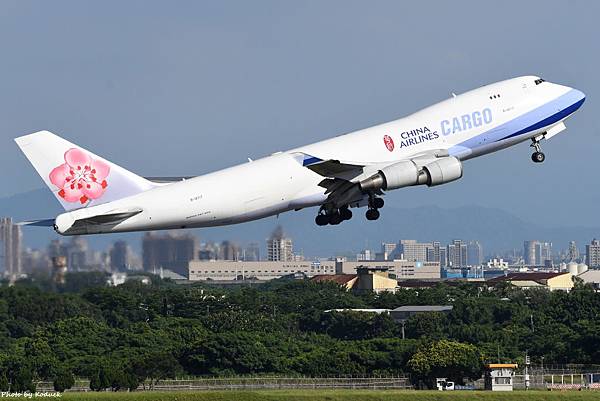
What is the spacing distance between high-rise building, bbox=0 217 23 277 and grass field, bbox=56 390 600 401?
3678 centimetres

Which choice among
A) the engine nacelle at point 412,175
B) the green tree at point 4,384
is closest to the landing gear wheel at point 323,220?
the engine nacelle at point 412,175

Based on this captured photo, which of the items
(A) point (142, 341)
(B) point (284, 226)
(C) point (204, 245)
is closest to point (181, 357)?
(A) point (142, 341)

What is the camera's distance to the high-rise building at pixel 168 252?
63.9 metres

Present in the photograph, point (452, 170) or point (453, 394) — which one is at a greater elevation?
point (452, 170)

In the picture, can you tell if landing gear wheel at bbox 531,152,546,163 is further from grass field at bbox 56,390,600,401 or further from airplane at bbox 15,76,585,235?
grass field at bbox 56,390,600,401

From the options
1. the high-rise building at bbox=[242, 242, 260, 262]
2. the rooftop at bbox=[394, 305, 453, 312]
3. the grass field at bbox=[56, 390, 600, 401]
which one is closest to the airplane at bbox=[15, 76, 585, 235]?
the high-rise building at bbox=[242, 242, 260, 262]

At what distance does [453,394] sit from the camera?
106938mm

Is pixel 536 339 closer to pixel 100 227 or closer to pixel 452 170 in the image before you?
pixel 452 170

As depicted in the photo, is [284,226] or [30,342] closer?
[284,226]

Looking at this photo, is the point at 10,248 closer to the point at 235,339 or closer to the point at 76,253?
the point at 76,253

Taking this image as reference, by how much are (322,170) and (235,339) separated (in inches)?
2251

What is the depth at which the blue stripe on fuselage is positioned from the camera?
70188mm

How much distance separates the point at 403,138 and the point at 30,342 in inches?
2320

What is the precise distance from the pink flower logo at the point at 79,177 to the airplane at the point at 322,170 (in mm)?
44
